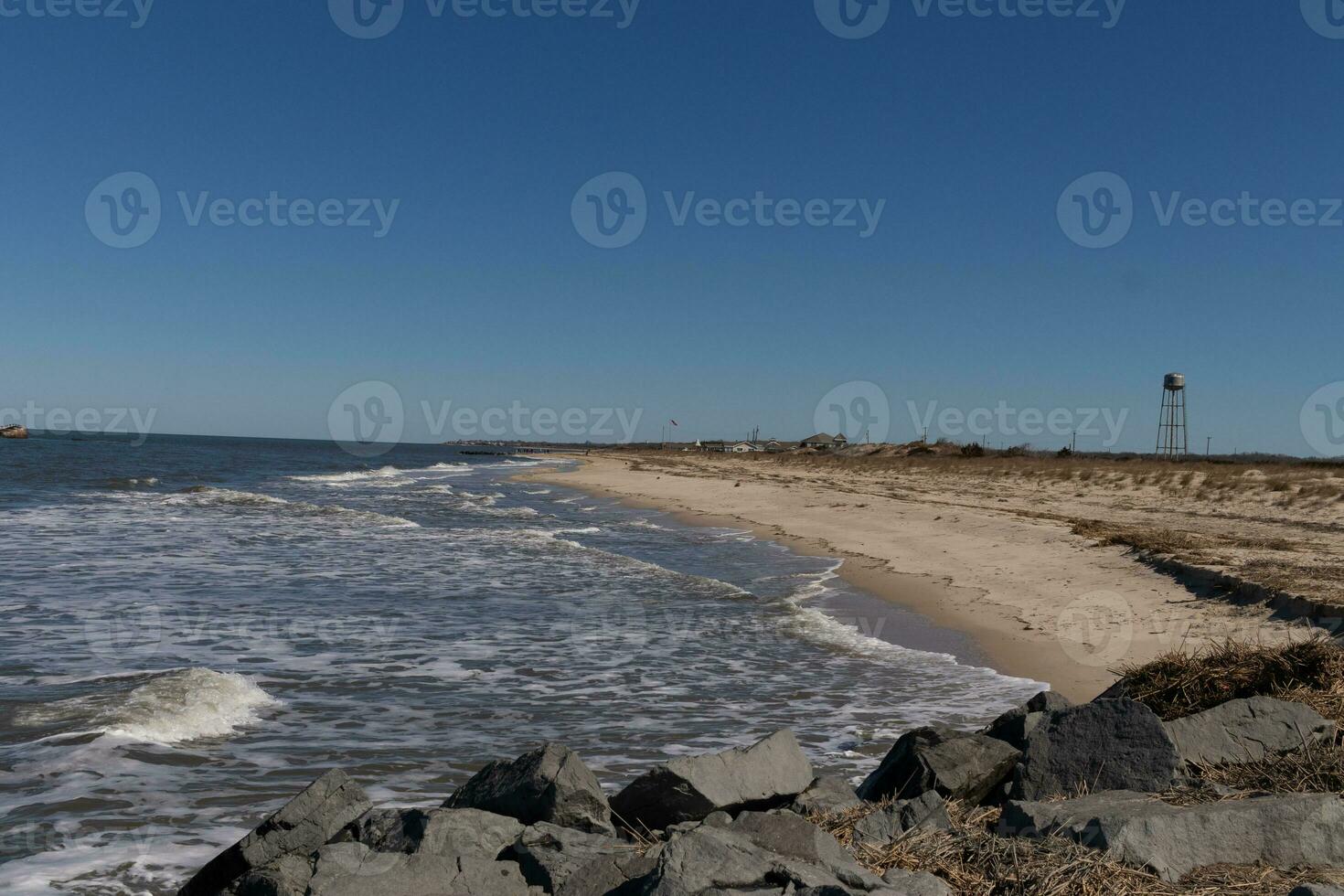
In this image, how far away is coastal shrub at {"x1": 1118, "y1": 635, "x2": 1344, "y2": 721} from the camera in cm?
521

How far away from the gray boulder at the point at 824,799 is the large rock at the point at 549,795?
99 cm

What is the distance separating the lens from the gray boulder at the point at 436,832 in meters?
3.77

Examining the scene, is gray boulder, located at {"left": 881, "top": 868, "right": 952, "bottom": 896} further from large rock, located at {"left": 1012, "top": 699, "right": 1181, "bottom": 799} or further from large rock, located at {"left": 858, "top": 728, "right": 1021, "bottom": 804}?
large rock, located at {"left": 1012, "top": 699, "right": 1181, "bottom": 799}

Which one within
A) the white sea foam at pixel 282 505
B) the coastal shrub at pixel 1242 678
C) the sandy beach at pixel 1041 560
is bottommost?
the white sea foam at pixel 282 505

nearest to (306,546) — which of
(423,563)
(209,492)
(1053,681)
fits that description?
(423,563)

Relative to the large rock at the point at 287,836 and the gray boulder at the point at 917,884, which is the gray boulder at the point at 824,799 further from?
the large rock at the point at 287,836

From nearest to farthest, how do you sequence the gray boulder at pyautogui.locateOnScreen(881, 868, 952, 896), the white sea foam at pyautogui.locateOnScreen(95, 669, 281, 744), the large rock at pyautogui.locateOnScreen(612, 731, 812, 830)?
the gray boulder at pyautogui.locateOnScreen(881, 868, 952, 896), the large rock at pyautogui.locateOnScreen(612, 731, 812, 830), the white sea foam at pyautogui.locateOnScreen(95, 669, 281, 744)

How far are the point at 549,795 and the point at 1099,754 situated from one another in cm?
275

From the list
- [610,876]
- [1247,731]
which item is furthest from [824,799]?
[1247,731]

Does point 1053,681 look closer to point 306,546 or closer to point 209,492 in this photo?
point 306,546

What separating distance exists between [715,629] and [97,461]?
7095 cm

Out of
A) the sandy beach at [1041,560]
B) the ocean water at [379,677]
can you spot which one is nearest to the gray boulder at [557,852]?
the ocean water at [379,677]

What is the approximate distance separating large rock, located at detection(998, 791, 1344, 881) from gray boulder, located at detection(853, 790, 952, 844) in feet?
1.40

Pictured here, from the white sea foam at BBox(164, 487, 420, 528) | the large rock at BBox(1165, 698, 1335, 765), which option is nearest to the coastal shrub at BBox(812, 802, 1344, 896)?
the large rock at BBox(1165, 698, 1335, 765)
